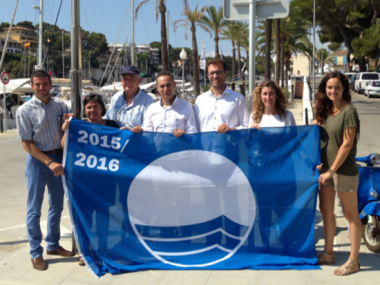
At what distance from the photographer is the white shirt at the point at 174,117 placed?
4.50 meters

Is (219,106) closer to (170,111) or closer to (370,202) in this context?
(170,111)

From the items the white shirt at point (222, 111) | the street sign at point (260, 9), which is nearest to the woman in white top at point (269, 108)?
the white shirt at point (222, 111)

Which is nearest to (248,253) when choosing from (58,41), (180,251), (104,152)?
(180,251)

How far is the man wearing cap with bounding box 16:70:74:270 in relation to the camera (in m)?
4.27

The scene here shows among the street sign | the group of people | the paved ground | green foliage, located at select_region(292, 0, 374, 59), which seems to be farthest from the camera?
green foliage, located at select_region(292, 0, 374, 59)

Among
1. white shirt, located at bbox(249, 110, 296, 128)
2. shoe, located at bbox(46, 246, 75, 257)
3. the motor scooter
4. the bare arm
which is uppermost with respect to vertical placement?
white shirt, located at bbox(249, 110, 296, 128)

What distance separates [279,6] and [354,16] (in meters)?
51.4

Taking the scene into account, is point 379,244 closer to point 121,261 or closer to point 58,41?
point 121,261

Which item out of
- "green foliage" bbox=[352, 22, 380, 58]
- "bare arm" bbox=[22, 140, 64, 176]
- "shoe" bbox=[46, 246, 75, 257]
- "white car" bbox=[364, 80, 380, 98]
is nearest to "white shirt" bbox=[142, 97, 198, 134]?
"bare arm" bbox=[22, 140, 64, 176]

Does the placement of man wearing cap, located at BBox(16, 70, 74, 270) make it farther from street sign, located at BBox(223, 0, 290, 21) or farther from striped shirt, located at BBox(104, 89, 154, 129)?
street sign, located at BBox(223, 0, 290, 21)

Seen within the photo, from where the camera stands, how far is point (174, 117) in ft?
14.8

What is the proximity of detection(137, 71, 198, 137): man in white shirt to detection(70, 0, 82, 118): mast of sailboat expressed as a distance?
2.87 feet

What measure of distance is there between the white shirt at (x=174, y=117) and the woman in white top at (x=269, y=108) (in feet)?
2.28

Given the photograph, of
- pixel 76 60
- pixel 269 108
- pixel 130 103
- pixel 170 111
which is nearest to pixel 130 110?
pixel 130 103
